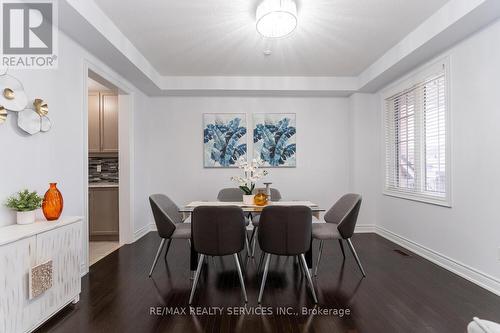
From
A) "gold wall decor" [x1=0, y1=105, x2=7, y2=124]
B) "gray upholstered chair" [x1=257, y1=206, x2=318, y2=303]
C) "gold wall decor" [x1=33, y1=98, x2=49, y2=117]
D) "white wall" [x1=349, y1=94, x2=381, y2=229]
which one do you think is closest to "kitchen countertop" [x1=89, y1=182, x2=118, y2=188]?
"gold wall decor" [x1=33, y1=98, x2=49, y2=117]

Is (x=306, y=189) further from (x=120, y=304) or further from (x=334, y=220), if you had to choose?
(x=120, y=304)

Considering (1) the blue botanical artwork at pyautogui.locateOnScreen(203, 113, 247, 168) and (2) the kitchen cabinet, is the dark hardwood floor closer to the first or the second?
(2) the kitchen cabinet

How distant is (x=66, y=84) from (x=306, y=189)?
150 inches

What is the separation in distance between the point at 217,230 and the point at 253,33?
2207mm

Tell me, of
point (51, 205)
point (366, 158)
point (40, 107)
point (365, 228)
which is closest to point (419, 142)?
point (366, 158)

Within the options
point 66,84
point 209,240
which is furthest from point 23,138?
point 209,240

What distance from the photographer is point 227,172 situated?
4707mm

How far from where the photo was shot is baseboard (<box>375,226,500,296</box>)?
7.85 ft

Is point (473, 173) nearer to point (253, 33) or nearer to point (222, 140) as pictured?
point (253, 33)

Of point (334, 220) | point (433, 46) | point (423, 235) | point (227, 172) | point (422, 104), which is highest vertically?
point (433, 46)

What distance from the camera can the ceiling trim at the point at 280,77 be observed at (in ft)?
7.55

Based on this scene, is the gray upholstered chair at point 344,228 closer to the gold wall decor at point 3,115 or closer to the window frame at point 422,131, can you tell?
the window frame at point 422,131

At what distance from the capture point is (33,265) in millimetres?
1730

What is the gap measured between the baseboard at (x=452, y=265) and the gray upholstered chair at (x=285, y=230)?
5.47 feet
